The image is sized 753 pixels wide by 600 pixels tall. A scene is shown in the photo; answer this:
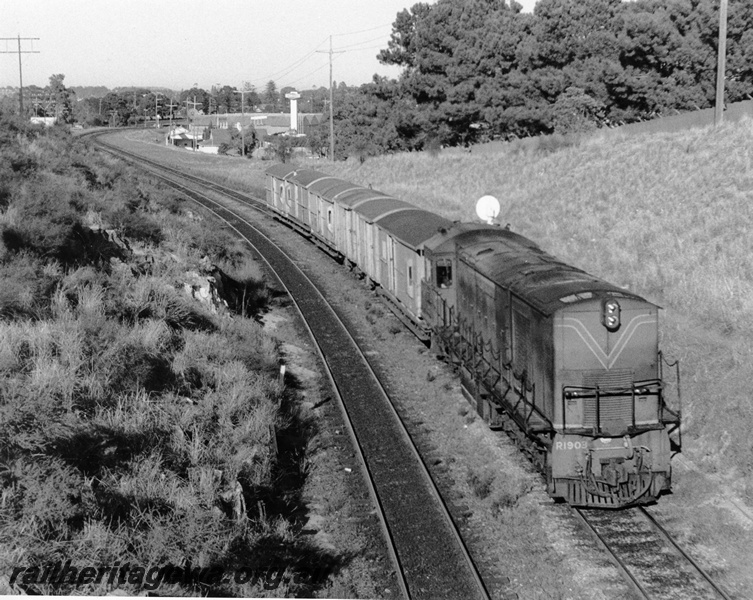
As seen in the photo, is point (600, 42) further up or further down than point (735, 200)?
further up

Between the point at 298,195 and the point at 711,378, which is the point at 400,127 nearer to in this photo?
the point at 298,195

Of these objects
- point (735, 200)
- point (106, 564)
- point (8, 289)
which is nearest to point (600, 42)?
point (735, 200)

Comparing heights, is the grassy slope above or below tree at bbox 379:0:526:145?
below

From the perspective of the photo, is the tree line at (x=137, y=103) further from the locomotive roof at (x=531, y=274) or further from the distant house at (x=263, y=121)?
the locomotive roof at (x=531, y=274)

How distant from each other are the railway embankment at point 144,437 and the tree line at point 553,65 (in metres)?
37.5

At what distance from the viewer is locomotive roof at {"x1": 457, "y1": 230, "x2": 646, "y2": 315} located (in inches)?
480

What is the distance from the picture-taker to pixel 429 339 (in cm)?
2014

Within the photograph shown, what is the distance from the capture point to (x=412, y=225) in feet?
69.8

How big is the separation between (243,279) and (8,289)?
12.6 metres

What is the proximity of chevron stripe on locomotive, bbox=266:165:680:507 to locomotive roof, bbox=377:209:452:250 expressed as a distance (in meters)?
1.59

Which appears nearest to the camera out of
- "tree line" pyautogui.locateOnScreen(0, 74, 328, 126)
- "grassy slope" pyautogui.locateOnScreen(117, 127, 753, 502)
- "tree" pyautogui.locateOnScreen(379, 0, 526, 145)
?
"grassy slope" pyautogui.locateOnScreen(117, 127, 753, 502)

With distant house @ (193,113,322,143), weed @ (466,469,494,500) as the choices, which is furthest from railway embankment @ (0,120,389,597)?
distant house @ (193,113,322,143)

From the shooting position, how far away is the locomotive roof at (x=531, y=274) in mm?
12188

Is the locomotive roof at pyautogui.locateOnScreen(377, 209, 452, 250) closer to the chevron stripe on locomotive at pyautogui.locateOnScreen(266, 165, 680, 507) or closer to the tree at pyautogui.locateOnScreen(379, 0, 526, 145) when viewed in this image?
the chevron stripe on locomotive at pyautogui.locateOnScreen(266, 165, 680, 507)
